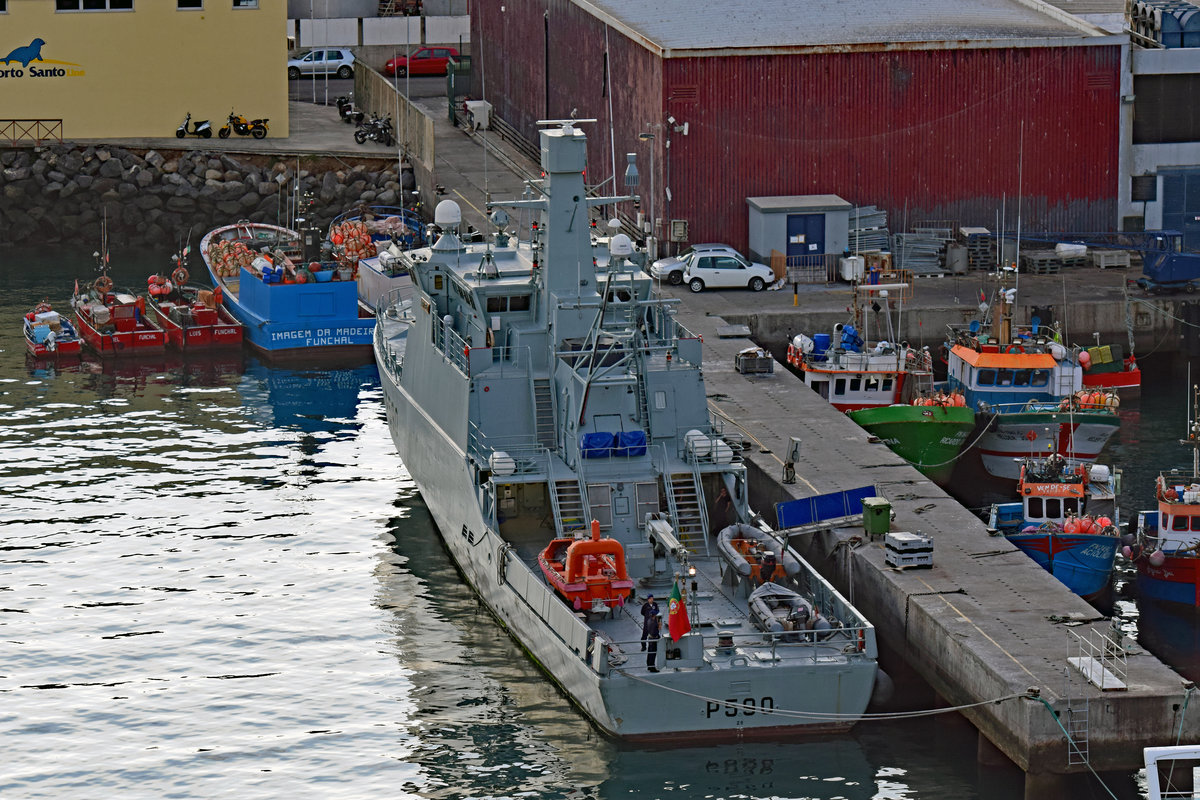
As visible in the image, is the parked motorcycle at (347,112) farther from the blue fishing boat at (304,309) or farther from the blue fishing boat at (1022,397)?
the blue fishing boat at (1022,397)

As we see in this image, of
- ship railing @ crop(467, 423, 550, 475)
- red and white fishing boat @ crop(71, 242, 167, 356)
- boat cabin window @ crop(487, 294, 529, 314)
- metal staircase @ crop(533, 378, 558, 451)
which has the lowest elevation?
ship railing @ crop(467, 423, 550, 475)

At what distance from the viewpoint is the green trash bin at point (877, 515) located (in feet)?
123

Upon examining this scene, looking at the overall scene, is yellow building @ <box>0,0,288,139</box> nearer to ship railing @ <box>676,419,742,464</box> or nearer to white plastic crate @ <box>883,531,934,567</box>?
ship railing @ <box>676,419,742,464</box>

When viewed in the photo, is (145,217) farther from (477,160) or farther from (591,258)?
(591,258)

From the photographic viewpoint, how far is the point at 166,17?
7412 centimetres

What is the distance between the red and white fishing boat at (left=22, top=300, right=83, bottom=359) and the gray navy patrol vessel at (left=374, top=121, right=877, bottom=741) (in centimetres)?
1803

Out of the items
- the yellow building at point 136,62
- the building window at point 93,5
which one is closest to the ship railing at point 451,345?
the yellow building at point 136,62

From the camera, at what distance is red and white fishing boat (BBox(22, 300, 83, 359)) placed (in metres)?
58.6

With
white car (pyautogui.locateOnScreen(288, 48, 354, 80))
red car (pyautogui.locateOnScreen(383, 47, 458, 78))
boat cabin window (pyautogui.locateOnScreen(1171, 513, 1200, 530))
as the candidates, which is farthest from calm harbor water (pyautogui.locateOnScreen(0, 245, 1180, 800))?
red car (pyautogui.locateOnScreen(383, 47, 458, 78))

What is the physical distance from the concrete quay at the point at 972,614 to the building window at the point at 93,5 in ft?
123

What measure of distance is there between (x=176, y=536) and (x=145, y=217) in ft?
110

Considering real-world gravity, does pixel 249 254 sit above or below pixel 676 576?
above

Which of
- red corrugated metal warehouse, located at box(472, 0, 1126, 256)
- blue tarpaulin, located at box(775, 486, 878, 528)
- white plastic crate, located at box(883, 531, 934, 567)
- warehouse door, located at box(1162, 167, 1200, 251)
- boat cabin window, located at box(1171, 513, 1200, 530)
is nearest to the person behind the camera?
white plastic crate, located at box(883, 531, 934, 567)

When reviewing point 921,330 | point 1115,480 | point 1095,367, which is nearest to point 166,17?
point 921,330
